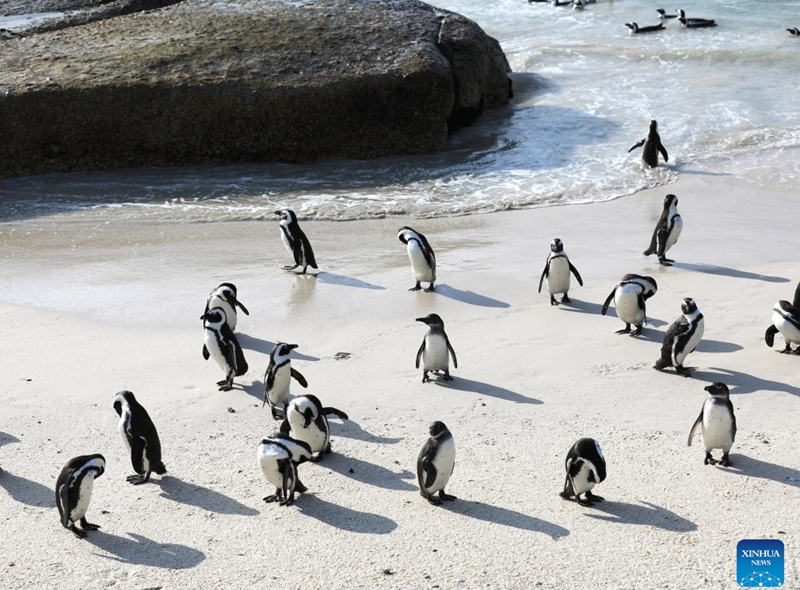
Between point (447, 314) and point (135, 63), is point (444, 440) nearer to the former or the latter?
point (447, 314)

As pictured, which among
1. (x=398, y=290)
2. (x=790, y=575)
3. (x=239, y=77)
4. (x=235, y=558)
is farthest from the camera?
(x=239, y=77)

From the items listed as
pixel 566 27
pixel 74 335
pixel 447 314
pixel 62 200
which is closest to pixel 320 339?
pixel 447 314

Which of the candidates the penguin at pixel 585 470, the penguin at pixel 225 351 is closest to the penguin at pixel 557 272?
the penguin at pixel 225 351

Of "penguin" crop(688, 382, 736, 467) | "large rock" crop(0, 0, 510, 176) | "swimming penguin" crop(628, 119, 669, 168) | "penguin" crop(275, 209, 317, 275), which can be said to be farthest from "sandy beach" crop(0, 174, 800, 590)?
"large rock" crop(0, 0, 510, 176)

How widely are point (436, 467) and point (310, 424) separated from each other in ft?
3.35

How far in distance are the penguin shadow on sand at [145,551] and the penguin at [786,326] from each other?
4697 mm

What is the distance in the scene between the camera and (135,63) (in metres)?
14.8

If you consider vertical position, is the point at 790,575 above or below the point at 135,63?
below

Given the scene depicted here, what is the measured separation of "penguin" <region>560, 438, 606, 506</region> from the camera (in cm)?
575

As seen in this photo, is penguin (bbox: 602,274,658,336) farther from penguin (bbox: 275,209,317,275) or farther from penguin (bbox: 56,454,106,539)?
penguin (bbox: 56,454,106,539)

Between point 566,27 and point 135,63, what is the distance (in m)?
14.3

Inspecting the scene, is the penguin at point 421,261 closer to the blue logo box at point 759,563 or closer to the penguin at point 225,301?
the penguin at point 225,301

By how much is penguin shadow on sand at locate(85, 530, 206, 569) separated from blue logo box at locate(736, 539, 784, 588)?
268 cm

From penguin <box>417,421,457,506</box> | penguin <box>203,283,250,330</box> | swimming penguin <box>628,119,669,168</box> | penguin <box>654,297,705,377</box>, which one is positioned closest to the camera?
penguin <box>417,421,457,506</box>
